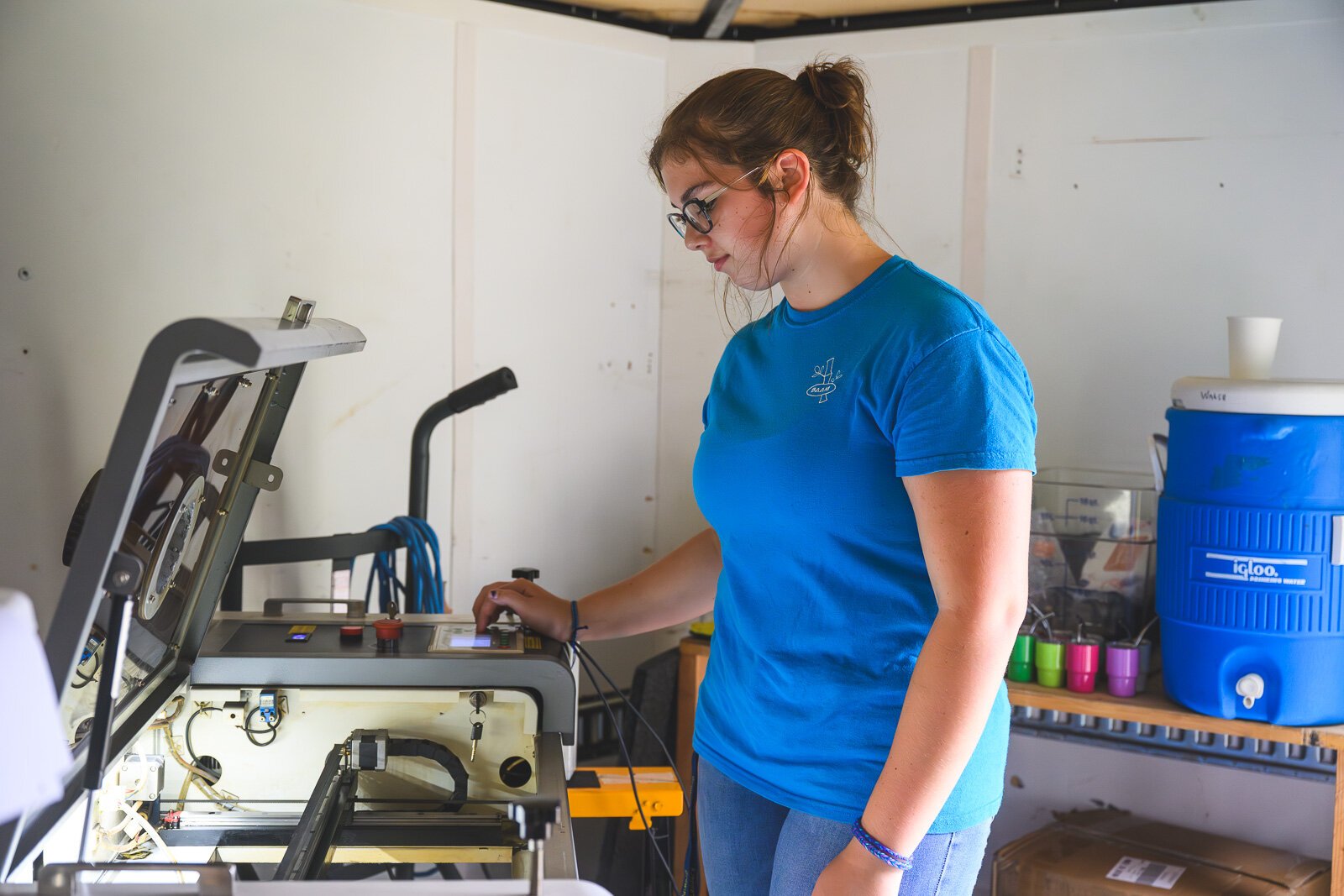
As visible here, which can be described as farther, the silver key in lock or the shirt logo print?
the silver key in lock

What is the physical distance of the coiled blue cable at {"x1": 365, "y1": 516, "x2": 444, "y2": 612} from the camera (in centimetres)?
198

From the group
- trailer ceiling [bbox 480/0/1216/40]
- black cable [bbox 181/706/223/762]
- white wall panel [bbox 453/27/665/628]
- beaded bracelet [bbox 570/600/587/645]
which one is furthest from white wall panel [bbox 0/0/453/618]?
beaded bracelet [bbox 570/600/587/645]

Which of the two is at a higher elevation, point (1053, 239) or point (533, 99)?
point (533, 99)

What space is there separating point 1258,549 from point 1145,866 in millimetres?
695

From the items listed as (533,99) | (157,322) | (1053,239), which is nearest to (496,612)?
(157,322)

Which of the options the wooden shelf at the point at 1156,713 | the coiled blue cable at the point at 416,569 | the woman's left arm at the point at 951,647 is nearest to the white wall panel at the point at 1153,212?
the wooden shelf at the point at 1156,713

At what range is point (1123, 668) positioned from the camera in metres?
2.11

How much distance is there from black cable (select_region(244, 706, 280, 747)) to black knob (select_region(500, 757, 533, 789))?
0.26m

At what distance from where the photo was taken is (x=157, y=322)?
81.0 inches

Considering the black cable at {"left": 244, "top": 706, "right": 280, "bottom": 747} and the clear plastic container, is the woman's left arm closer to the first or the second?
the black cable at {"left": 244, "top": 706, "right": 280, "bottom": 747}

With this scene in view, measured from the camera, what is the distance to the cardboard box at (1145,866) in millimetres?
2061

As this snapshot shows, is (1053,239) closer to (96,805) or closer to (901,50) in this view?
(901,50)

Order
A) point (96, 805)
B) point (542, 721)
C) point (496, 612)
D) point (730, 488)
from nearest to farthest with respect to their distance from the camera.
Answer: point (96, 805) → point (730, 488) → point (542, 721) → point (496, 612)

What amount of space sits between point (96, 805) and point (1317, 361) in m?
2.31
